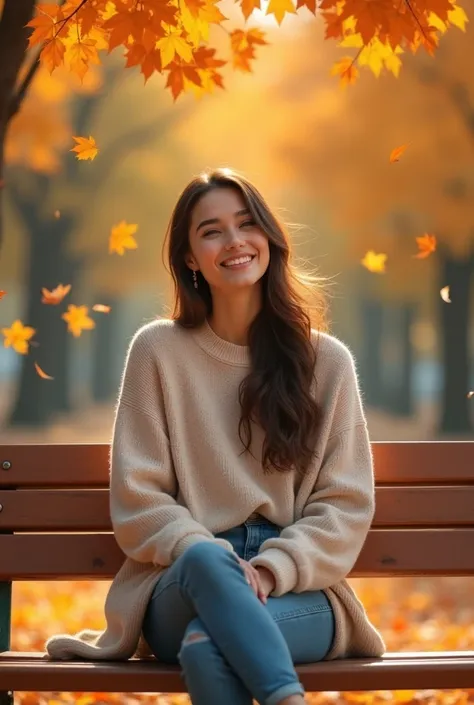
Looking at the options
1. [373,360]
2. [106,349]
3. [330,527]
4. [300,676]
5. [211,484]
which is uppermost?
[106,349]

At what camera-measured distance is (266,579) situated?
357cm

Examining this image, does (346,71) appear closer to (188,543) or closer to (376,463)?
(376,463)

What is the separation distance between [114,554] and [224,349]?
78cm

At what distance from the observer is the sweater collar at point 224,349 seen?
404cm

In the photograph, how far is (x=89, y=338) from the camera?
102 ft

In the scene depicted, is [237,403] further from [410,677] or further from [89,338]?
[89,338]

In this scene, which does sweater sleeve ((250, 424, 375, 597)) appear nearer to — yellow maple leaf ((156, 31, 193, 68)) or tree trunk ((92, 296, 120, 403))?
yellow maple leaf ((156, 31, 193, 68))

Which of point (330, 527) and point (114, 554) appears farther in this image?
point (114, 554)

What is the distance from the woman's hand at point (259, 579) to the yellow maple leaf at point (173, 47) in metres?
1.67

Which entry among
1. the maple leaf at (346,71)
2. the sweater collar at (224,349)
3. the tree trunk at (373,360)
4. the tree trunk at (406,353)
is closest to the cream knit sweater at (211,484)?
the sweater collar at (224,349)

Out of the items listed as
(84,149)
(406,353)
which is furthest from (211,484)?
(406,353)

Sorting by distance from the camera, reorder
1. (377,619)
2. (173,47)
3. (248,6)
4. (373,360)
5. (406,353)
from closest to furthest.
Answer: (248,6)
(173,47)
(377,619)
(406,353)
(373,360)

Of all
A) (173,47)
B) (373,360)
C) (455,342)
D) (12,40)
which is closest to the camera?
(173,47)

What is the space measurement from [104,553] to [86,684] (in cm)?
68
